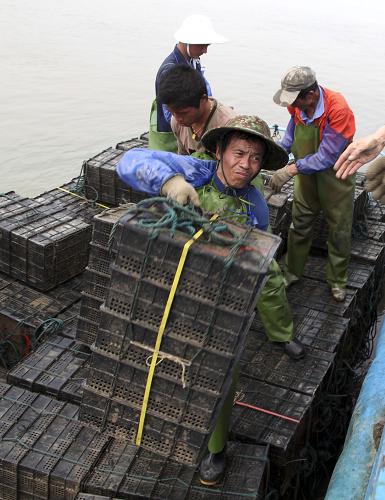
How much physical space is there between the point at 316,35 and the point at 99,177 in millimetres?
33945

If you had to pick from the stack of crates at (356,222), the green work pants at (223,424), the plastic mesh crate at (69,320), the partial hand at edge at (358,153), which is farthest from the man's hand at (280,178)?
the green work pants at (223,424)

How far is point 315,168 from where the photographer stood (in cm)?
503

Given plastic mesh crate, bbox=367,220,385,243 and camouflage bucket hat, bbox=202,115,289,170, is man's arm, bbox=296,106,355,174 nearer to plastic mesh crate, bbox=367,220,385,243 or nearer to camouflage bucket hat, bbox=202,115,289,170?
camouflage bucket hat, bbox=202,115,289,170

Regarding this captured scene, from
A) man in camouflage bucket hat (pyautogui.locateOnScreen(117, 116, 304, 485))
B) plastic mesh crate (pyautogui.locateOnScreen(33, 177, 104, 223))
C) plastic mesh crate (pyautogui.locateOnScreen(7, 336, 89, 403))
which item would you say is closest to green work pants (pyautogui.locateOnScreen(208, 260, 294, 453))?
man in camouflage bucket hat (pyautogui.locateOnScreen(117, 116, 304, 485))

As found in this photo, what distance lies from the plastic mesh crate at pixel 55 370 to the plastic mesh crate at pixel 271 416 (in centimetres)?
123

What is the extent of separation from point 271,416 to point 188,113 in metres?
2.28

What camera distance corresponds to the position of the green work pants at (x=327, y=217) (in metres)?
5.25

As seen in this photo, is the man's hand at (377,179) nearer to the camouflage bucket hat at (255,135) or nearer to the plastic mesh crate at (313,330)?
the camouflage bucket hat at (255,135)

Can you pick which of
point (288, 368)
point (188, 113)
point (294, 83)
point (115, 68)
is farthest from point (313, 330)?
point (115, 68)

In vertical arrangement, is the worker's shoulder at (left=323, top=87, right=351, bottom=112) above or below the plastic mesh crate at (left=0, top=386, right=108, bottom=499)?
above

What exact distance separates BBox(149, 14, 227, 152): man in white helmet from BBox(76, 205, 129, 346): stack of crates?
3.60 ft

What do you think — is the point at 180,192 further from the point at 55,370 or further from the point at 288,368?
the point at 288,368

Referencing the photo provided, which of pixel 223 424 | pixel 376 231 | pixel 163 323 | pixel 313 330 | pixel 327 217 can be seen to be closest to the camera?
pixel 163 323

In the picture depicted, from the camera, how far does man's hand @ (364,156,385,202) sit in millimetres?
3695
